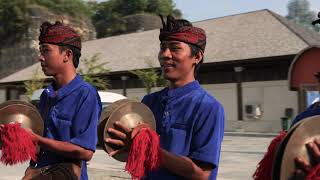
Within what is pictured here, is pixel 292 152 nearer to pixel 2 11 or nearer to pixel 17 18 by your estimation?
pixel 17 18

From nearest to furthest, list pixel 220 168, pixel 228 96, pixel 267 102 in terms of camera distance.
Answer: pixel 220 168
pixel 267 102
pixel 228 96

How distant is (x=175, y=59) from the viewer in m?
2.41

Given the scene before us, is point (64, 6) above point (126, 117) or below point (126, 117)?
above

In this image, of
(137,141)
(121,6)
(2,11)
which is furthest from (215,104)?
(121,6)

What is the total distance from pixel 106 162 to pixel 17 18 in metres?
38.1

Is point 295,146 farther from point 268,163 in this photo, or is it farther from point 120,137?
point 120,137

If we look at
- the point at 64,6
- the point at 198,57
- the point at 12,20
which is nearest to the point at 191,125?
the point at 198,57

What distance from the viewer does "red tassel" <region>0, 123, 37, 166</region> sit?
2.69m

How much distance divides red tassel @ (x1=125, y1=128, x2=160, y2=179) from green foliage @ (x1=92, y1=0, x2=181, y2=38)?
208ft

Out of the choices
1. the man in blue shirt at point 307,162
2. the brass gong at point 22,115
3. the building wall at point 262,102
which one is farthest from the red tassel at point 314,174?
the building wall at point 262,102

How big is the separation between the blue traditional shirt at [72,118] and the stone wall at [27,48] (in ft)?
142

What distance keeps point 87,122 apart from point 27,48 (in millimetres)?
45475

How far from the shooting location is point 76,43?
316 centimetres

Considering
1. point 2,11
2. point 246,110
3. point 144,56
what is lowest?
point 246,110
